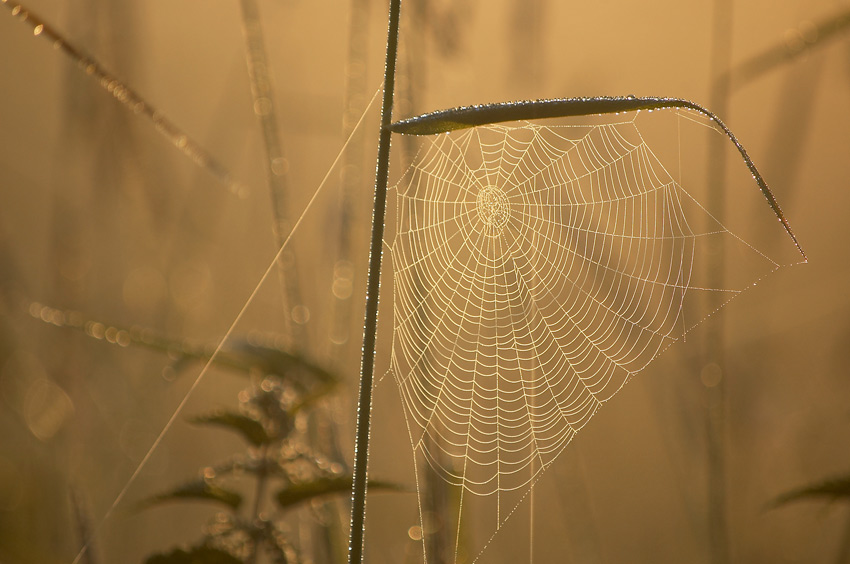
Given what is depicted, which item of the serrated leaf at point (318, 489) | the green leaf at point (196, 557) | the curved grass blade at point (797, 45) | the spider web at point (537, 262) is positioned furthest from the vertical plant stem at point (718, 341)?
the green leaf at point (196, 557)

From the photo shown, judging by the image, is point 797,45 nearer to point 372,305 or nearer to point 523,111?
point 523,111

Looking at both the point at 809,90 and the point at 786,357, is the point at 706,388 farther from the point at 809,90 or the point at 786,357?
the point at 786,357

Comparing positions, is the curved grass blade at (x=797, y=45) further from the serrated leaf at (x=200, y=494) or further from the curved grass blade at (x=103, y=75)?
the serrated leaf at (x=200, y=494)

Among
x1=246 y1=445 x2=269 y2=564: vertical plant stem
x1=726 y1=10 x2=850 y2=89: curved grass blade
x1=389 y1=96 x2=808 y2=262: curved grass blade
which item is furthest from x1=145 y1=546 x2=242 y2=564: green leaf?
x1=726 y1=10 x2=850 y2=89: curved grass blade

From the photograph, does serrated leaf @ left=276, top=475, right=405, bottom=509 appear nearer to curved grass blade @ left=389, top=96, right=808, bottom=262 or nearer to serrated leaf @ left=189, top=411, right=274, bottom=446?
serrated leaf @ left=189, top=411, right=274, bottom=446

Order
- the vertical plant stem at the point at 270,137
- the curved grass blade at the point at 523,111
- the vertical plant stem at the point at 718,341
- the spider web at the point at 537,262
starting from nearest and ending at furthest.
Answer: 1. the curved grass blade at the point at 523,111
2. the vertical plant stem at the point at 270,137
3. the spider web at the point at 537,262
4. the vertical plant stem at the point at 718,341

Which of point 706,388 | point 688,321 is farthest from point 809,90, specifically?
point 706,388
